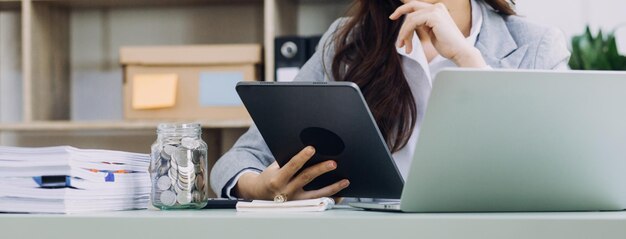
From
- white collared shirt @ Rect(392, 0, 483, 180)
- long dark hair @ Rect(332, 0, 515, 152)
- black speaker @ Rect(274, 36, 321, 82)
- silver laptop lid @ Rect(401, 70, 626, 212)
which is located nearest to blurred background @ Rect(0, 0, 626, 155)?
black speaker @ Rect(274, 36, 321, 82)

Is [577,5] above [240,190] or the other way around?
above

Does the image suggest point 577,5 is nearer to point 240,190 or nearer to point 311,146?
point 240,190

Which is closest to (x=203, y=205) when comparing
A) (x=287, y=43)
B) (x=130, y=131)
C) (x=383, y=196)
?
(x=383, y=196)

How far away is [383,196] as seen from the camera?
46.1 inches

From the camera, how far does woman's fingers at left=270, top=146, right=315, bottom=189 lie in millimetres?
1159

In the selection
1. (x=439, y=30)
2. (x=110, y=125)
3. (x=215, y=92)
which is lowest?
(x=110, y=125)

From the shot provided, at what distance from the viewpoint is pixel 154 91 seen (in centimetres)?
275

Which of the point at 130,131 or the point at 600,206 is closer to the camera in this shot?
the point at 600,206

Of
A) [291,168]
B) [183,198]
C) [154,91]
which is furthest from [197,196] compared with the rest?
[154,91]

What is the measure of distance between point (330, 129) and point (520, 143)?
0.97ft

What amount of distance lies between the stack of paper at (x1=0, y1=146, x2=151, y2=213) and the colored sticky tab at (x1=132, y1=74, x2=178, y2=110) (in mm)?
1641

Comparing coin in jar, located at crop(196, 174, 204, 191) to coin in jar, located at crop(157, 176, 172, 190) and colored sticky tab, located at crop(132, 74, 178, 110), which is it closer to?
coin in jar, located at crop(157, 176, 172, 190)

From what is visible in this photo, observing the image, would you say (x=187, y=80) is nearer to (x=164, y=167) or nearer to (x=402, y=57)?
(x=402, y=57)

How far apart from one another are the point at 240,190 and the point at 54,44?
1771 millimetres
